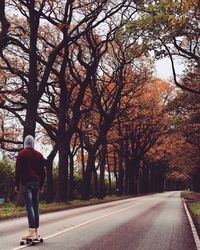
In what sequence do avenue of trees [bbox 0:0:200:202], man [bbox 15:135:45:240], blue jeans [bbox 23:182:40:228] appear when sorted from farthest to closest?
avenue of trees [bbox 0:0:200:202]
man [bbox 15:135:45:240]
blue jeans [bbox 23:182:40:228]

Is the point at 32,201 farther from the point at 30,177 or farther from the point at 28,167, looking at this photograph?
the point at 28,167

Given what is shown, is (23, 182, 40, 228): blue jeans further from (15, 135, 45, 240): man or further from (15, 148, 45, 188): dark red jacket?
(15, 148, 45, 188): dark red jacket

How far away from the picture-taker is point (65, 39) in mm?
24078

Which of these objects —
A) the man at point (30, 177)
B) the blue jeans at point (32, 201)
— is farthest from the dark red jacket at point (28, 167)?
the blue jeans at point (32, 201)

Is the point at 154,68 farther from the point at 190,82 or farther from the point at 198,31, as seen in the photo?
the point at 198,31

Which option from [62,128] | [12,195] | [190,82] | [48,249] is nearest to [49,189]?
[62,128]

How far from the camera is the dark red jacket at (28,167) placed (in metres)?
9.41

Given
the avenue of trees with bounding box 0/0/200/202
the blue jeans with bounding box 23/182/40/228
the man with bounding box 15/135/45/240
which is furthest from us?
the avenue of trees with bounding box 0/0/200/202

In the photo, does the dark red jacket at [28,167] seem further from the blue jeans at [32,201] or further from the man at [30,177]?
the blue jeans at [32,201]

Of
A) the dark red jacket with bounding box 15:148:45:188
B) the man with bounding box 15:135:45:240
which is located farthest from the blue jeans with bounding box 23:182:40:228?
the dark red jacket with bounding box 15:148:45:188

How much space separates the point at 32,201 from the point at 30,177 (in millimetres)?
492

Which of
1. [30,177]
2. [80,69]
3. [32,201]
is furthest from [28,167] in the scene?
[80,69]

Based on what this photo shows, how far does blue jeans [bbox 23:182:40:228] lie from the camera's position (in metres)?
9.24

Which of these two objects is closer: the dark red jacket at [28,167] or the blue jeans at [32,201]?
the blue jeans at [32,201]
